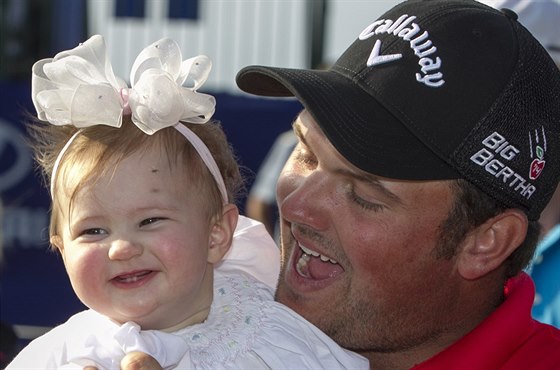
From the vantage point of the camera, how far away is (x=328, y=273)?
3.01 meters

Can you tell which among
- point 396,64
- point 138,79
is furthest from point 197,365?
point 396,64

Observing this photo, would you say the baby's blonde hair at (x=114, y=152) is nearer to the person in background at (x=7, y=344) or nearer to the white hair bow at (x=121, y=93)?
the white hair bow at (x=121, y=93)

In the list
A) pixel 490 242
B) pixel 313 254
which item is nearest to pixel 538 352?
pixel 490 242

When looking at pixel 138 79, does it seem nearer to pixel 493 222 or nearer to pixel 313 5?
pixel 493 222

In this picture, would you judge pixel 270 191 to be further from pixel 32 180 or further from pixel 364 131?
pixel 364 131

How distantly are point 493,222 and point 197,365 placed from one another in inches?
35.8

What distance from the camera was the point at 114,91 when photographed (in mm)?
2832

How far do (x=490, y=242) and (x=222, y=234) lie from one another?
74 centimetres

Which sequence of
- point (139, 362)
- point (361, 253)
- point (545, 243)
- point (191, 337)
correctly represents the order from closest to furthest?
point (139, 362) < point (191, 337) < point (361, 253) < point (545, 243)

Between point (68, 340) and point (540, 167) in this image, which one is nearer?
point (68, 340)

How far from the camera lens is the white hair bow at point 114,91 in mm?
2785

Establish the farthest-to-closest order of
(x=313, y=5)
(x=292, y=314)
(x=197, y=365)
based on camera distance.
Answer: (x=313, y=5) → (x=292, y=314) → (x=197, y=365)

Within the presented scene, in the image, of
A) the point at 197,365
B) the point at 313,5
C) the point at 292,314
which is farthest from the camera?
the point at 313,5

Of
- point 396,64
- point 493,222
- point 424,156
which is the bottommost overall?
point 493,222
